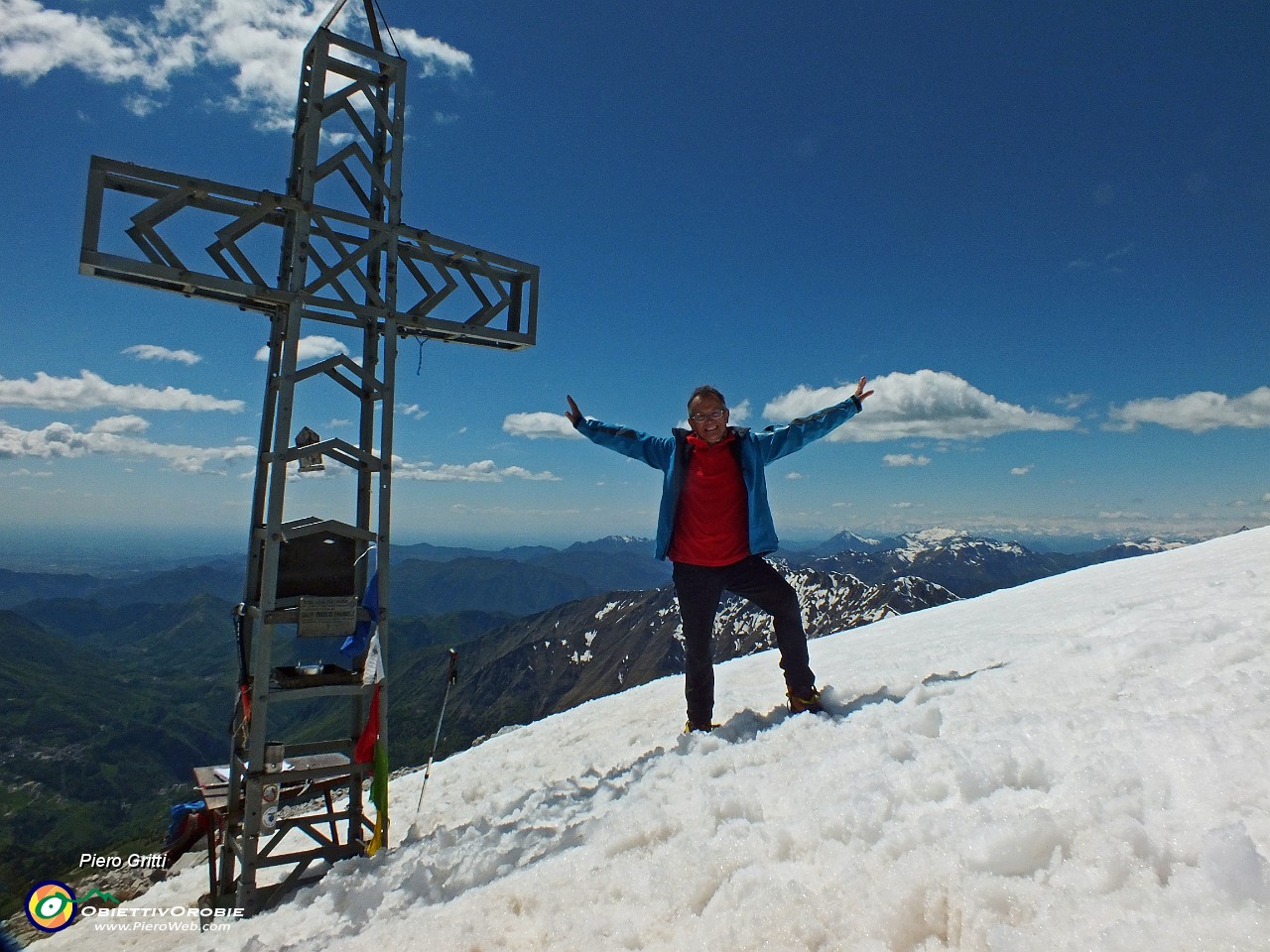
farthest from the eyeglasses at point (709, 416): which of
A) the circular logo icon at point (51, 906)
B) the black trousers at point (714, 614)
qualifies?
the circular logo icon at point (51, 906)

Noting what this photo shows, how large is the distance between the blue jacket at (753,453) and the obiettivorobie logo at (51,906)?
19.5ft

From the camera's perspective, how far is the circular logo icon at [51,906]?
18.8ft

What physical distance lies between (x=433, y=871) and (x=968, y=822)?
3326mm

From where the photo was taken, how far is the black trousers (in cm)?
642

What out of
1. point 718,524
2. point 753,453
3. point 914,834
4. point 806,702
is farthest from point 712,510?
point 914,834

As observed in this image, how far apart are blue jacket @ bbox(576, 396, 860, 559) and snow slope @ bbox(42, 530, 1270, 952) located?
181 centimetres

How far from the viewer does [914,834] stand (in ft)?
11.0

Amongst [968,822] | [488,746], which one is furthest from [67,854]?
[968,822]

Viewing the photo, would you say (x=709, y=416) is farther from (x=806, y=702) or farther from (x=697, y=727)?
(x=697, y=727)

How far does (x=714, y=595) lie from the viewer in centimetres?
665

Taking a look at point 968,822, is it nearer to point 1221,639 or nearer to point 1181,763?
point 1181,763

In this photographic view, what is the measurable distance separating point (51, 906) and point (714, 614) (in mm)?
6241

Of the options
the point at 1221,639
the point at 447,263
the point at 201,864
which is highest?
the point at 447,263

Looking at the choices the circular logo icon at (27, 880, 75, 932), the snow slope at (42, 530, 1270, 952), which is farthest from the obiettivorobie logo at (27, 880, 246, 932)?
the snow slope at (42, 530, 1270, 952)
